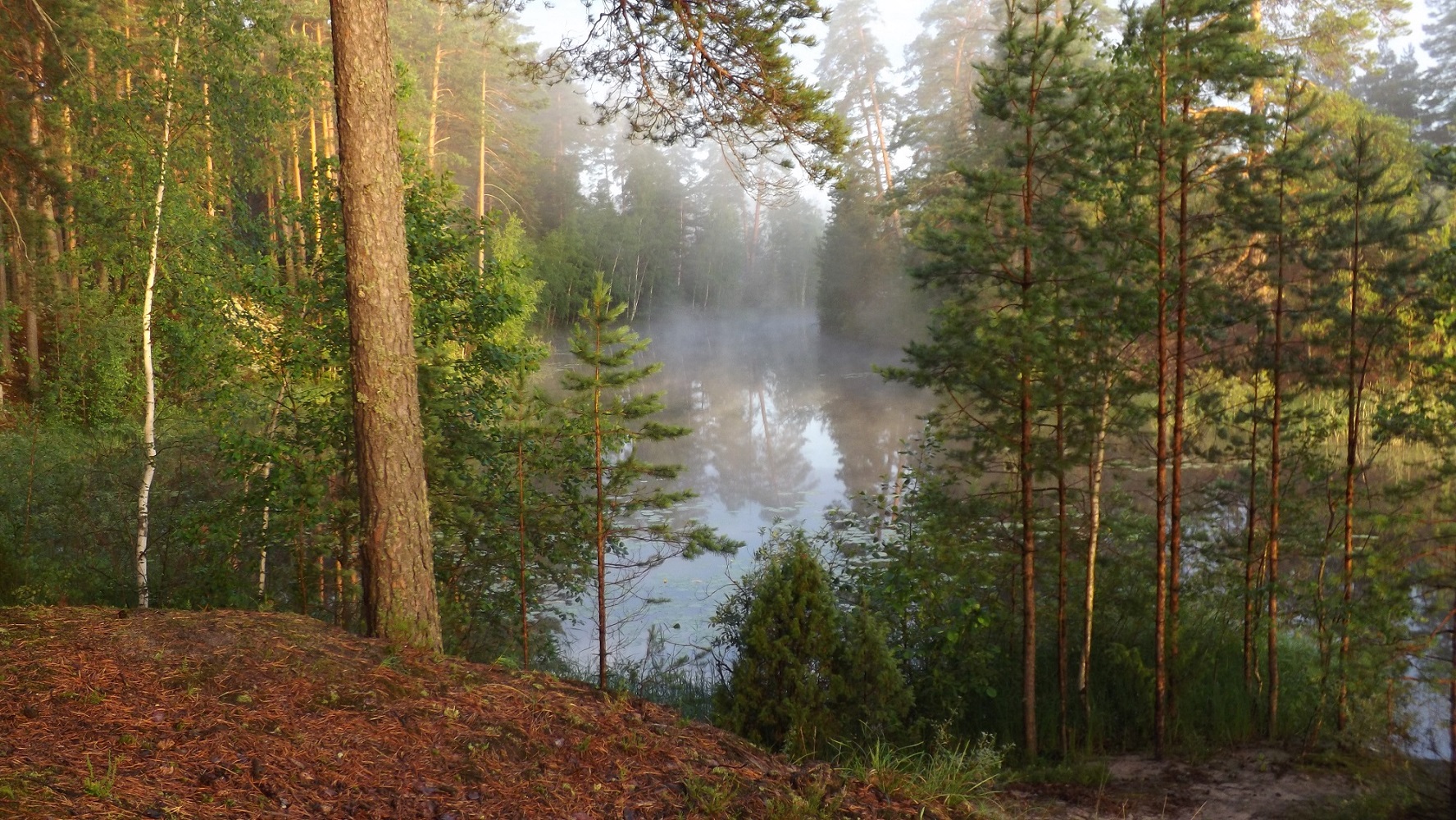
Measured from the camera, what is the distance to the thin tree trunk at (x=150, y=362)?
7.54 metres

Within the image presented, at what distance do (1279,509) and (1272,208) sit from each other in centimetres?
265

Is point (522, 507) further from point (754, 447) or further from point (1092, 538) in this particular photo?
point (754, 447)

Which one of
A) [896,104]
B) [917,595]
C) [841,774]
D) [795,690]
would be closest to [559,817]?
[841,774]

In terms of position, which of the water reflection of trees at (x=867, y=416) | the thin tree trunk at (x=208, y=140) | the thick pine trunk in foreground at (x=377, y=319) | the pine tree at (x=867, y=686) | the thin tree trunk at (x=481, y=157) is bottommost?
the pine tree at (x=867, y=686)

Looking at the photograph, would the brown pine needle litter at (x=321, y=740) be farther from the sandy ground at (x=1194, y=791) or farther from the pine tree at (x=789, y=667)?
the sandy ground at (x=1194, y=791)

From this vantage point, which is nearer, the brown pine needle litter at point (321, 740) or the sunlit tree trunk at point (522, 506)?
the brown pine needle litter at point (321, 740)

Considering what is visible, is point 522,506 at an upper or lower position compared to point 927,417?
lower

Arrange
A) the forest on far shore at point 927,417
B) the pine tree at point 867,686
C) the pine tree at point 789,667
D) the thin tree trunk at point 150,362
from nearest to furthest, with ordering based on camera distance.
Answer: the pine tree at point 789,667
the pine tree at point 867,686
the forest on far shore at point 927,417
the thin tree trunk at point 150,362

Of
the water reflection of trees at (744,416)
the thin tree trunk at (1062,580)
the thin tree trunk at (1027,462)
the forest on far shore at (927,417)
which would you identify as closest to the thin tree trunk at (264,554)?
the forest on far shore at (927,417)

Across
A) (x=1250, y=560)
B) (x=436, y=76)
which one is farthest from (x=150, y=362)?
(x=436, y=76)

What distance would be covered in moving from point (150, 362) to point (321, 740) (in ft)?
19.7

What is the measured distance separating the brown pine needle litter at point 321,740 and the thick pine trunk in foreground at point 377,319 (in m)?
0.65

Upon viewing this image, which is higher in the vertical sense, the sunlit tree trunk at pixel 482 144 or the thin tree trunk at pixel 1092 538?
the sunlit tree trunk at pixel 482 144

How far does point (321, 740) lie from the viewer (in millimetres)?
3557
